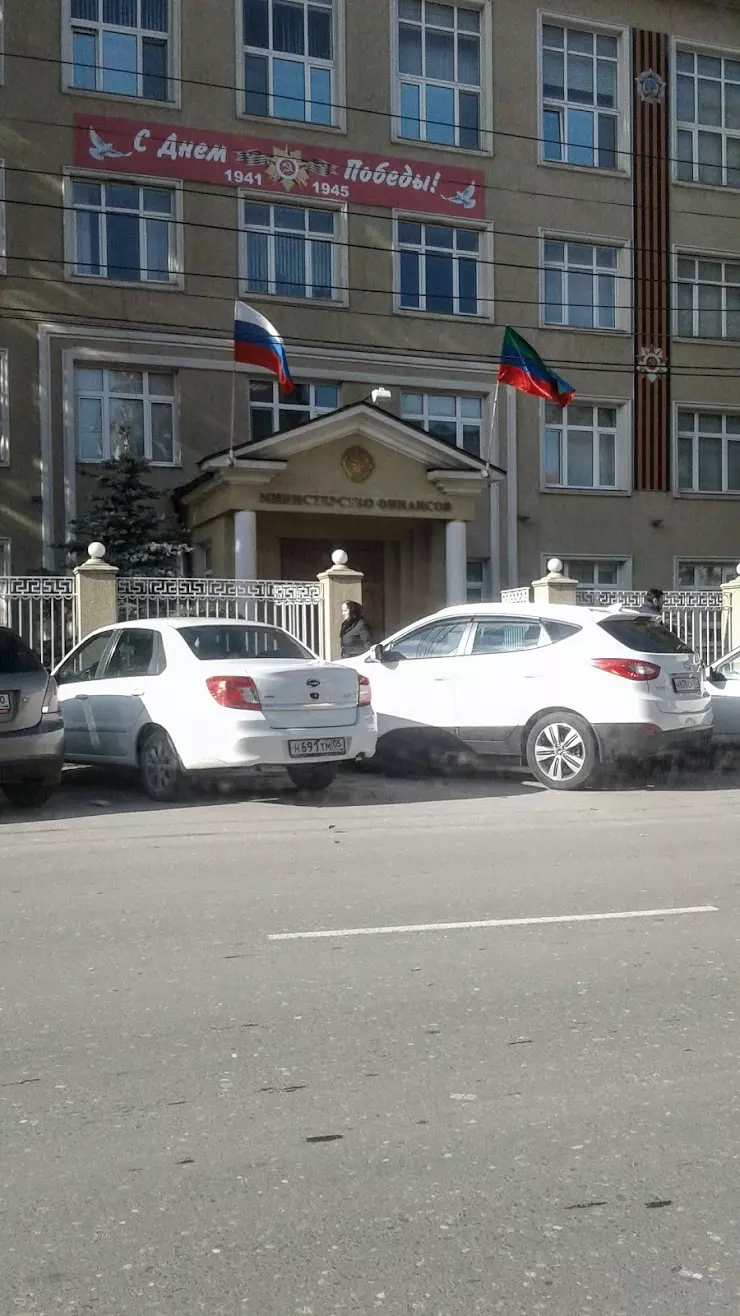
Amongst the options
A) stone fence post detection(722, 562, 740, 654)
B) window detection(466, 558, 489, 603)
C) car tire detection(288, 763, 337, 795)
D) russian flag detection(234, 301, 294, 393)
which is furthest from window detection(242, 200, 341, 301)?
car tire detection(288, 763, 337, 795)

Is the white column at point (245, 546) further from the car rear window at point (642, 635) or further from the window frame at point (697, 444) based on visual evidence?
the window frame at point (697, 444)

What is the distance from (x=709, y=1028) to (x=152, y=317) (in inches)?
905

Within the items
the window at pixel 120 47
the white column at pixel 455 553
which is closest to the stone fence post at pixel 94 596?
the white column at pixel 455 553

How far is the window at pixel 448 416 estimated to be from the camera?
28.8 metres

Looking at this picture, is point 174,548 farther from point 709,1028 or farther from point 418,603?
point 709,1028

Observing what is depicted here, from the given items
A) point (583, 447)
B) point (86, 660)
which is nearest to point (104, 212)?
point (583, 447)

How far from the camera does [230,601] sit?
18.4 meters

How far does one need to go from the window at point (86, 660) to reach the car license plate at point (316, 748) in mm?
2664

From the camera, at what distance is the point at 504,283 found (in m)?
29.2

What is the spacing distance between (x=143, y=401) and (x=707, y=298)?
499 inches

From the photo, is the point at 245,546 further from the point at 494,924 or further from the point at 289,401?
the point at 494,924

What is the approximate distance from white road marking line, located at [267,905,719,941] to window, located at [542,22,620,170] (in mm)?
25266

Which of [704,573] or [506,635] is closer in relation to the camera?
[506,635]

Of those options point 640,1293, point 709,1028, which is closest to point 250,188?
point 709,1028
